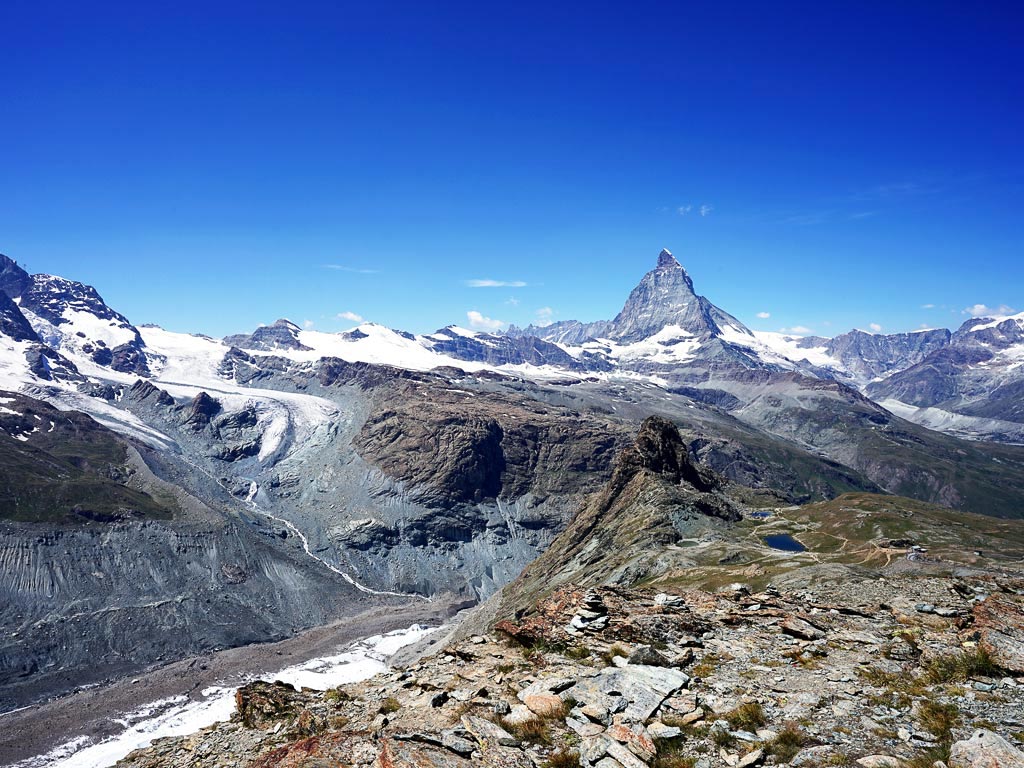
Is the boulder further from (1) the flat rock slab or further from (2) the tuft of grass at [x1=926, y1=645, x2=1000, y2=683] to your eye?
(1) the flat rock slab

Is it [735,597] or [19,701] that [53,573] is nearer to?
[19,701]

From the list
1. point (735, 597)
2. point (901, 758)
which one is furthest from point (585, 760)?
point (735, 597)

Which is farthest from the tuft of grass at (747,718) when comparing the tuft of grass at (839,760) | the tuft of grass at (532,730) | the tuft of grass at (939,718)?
the tuft of grass at (532,730)

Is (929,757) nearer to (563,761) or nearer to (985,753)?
(985,753)

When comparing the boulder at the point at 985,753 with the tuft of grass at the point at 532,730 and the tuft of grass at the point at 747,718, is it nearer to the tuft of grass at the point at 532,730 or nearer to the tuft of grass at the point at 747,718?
the tuft of grass at the point at 747,718

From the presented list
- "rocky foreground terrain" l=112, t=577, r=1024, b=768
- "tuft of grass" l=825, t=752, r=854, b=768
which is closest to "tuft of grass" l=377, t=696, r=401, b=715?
"rocky foreground terrain" l=112, t=577, r=1024, b=768
